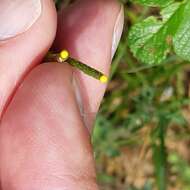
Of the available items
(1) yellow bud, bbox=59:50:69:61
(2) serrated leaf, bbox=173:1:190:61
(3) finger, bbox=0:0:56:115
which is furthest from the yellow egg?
(2) serrated leaf, bbox=173:1:190:61

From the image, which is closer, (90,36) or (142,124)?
(90,36)

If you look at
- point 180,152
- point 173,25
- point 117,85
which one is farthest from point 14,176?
point 180,152

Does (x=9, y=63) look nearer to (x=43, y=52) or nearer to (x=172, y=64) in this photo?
(x=43, y=52)

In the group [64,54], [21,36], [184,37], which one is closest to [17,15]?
[21,36]

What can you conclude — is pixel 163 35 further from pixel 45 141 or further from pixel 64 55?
pixel 45 141

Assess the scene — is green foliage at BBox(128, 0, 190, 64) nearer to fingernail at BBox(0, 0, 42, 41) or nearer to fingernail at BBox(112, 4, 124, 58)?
fingernail at BBox(112, 4, 124, 58)
